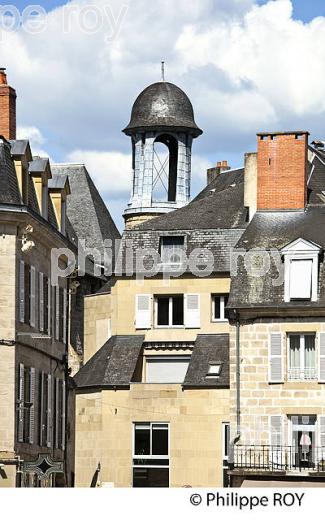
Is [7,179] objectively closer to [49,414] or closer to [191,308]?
[49,414]

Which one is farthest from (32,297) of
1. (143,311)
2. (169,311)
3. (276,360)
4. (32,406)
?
(169,311)

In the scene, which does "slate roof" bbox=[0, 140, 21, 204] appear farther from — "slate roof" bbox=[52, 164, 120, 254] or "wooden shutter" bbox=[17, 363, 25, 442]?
"slate roof" bbox=[52, 164, 120, 254]

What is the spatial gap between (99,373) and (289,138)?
35.1 feet

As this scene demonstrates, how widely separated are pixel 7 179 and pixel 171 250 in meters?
17.3

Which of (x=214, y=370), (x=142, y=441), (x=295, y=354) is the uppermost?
(x=295, y=354)

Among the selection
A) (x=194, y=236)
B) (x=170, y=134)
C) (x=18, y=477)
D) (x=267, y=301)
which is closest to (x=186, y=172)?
(x=170, y=134)

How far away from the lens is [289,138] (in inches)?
2133

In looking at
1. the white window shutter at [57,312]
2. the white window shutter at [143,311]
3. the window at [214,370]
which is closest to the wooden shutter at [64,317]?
the white window shutter at [57,312]

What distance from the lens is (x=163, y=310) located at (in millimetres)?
61188

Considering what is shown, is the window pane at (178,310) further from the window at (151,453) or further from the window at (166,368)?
the window at (151,453)

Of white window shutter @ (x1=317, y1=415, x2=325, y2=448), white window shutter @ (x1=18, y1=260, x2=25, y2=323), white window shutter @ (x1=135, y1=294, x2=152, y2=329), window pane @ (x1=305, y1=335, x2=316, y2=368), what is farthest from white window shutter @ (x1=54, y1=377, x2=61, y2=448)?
white window shutter @ (x1=135, y1=294, x2=152, y2=329)

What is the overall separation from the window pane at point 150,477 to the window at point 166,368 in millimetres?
4150

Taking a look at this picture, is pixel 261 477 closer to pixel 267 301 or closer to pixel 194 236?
pixel 267 301

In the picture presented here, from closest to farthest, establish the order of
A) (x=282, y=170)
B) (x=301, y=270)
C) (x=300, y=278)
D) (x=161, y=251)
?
1. (x=300, y=278)
2. (x=301, y=270)
3. (x=282, y=170)
4. (x=161, y=251)
